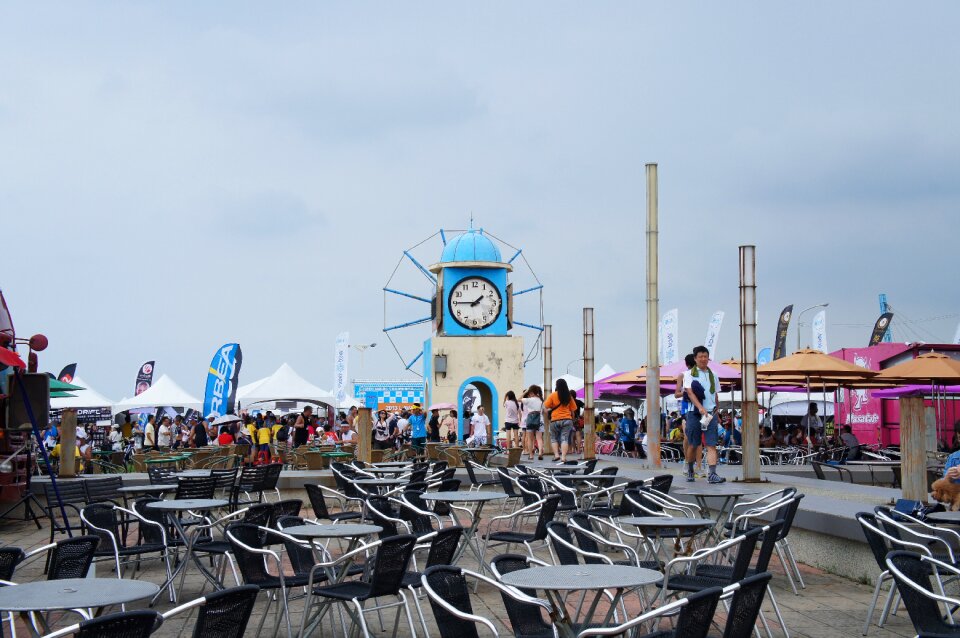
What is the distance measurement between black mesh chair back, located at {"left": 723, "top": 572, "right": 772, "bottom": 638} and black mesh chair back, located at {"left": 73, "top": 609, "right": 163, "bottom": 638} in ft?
6.79

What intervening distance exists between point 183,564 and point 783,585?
15.0 ft

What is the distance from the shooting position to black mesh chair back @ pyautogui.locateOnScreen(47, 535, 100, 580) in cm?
561

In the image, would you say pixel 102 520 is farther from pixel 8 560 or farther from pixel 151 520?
pixel 8 560

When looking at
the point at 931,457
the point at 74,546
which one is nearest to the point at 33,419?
the point at 74,546

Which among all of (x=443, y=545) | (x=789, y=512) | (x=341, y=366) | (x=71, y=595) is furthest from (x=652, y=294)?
(x=341, y=366)

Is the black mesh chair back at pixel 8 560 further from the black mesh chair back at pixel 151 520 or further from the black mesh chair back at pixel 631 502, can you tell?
the black mesh chair back at pixel 631 502

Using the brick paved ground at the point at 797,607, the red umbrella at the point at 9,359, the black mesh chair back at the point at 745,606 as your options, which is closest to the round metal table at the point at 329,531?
the brick paved ground at the point at 797,607

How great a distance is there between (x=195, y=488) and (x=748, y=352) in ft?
24.0

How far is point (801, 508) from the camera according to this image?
1000cm

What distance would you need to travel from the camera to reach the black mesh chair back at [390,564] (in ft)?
19.5

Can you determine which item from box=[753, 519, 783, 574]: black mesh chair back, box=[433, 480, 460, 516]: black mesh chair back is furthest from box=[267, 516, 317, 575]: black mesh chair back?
box=[433, 480, 460, 516]: black mesh chair back

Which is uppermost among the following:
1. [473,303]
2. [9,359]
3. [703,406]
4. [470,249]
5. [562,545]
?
[470,249]

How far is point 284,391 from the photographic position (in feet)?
101

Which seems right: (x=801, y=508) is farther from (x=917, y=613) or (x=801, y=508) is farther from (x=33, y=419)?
(x=33, y=419)
